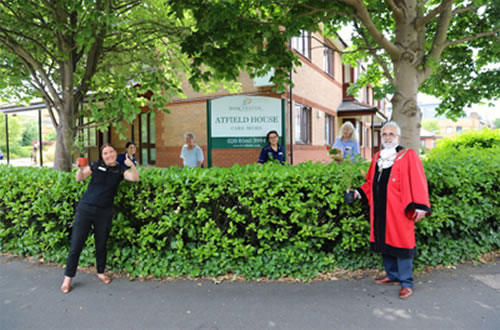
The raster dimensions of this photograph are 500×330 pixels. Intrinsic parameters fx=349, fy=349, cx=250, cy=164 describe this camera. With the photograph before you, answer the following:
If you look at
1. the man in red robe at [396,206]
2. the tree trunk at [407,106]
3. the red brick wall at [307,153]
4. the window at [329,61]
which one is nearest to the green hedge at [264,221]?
the man in red robe at [396,206]

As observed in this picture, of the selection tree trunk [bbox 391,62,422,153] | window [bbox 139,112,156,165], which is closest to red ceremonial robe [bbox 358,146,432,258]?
tree trunk [bbox 391,62,422,153]

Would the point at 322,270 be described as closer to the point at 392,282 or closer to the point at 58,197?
the point at 392,282

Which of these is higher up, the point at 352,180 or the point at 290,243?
the point at 352,180

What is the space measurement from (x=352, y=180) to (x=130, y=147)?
4.32m

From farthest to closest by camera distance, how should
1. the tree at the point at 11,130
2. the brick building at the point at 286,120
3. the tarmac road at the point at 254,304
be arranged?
1. the tree at the point at 11,130
2. the brick building at the point at 286,120
3. the tarmac road at the point at 254,304

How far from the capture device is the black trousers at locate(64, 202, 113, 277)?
13.1 feet

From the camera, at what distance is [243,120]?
7.69 meters

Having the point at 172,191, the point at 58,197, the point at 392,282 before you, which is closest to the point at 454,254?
the point at 392,282

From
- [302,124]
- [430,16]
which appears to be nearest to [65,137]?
[430,16]

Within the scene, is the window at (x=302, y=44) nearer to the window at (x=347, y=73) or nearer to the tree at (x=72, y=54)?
the tree at (x=72, y=54)

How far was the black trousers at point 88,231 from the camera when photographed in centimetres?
400

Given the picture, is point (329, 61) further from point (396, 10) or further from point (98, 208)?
point (98, 208)

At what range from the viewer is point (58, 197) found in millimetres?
4613

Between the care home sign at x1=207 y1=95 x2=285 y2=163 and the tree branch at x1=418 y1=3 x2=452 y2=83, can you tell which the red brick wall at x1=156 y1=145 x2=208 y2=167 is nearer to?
the care home sign at x1=207 y1=95 x2=285 y2=163
